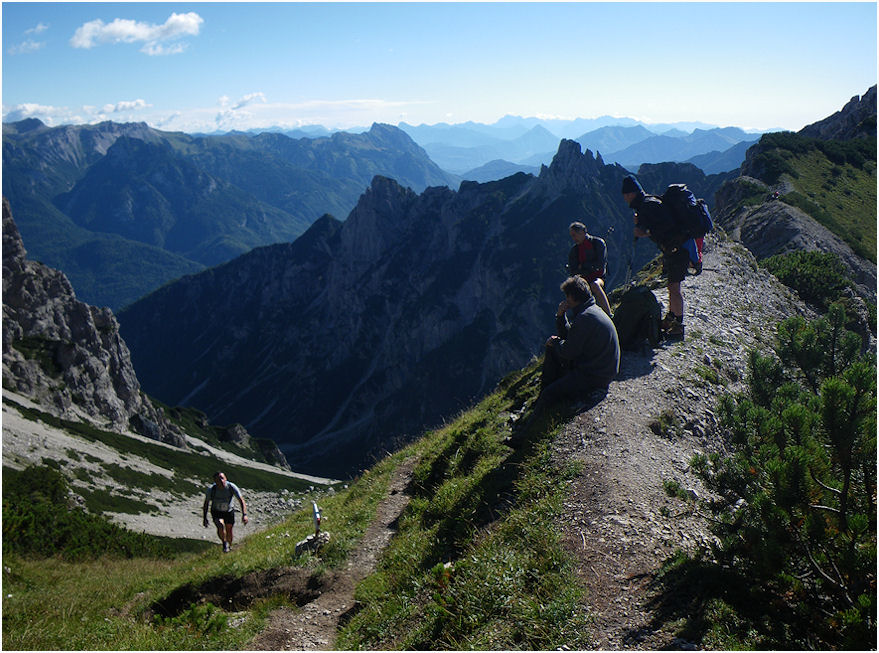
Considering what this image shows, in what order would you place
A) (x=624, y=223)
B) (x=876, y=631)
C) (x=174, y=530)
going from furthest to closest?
1. (x=624, y=223)
2. (x=174, y=530)
3. (x=876, y=631)

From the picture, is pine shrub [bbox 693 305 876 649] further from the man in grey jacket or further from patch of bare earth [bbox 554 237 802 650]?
the man in grey jacket

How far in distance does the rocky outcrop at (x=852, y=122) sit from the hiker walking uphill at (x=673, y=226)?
109132 millimetres

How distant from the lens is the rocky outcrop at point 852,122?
99975mm

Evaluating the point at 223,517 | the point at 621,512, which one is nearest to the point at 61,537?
the point at 223,517

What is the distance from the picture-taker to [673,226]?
49.1 ft

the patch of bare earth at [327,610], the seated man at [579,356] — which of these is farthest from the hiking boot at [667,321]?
the patch of bare earth at [327,610]

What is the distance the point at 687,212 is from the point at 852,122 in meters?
131

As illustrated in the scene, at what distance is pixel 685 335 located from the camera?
629 inches

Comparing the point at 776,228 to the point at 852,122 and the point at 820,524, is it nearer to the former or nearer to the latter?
the point at 820,524

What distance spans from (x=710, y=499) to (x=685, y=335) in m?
8.00

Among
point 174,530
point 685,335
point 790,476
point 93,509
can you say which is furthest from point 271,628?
point 174,530

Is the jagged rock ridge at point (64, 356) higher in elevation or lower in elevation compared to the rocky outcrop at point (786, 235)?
lower

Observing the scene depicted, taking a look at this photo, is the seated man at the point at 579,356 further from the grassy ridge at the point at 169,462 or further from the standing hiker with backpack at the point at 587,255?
the grassy ridge at the point at 169,462

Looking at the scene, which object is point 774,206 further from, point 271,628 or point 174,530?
point 174,530
